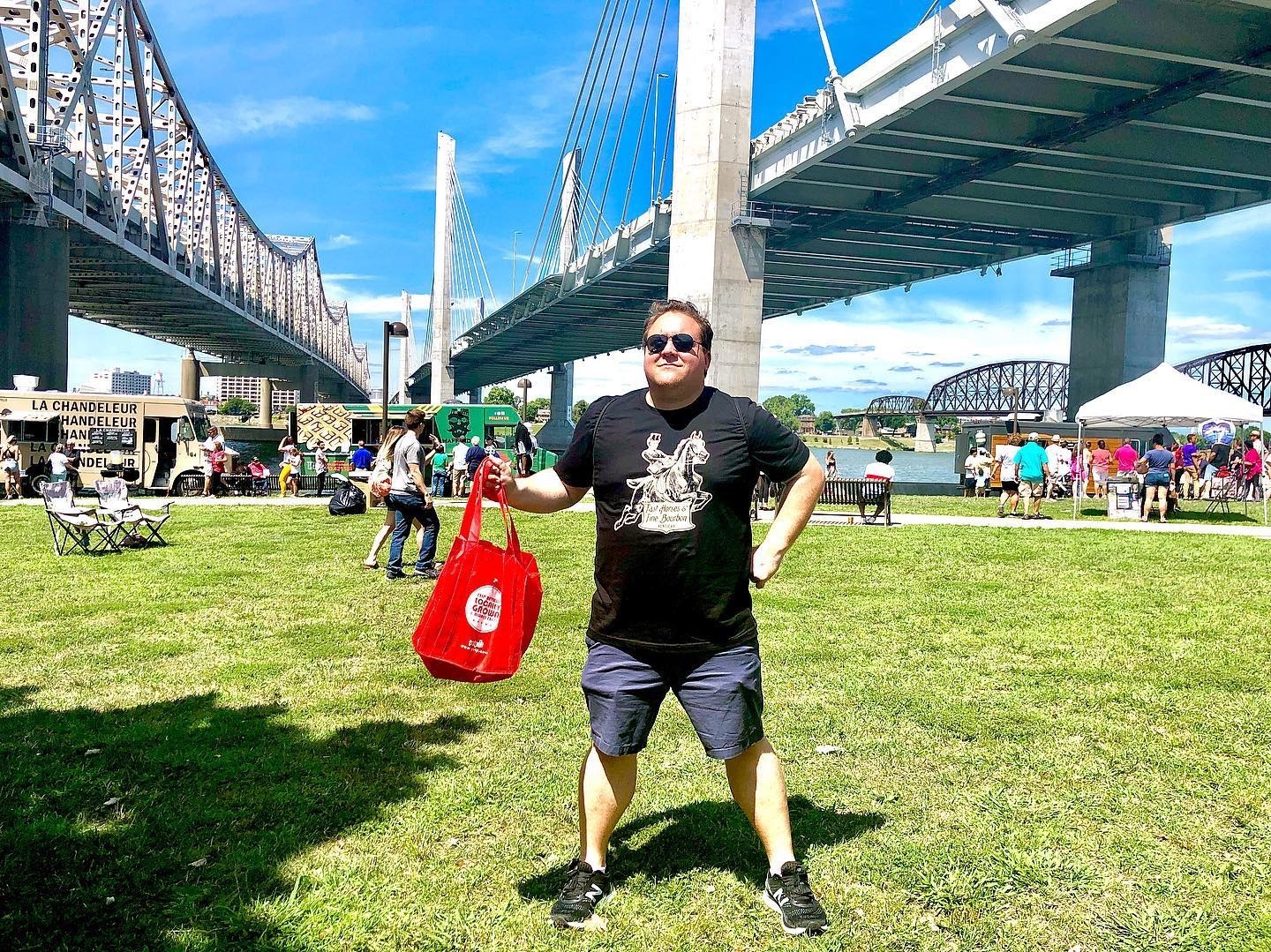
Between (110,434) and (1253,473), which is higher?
(1253,473)

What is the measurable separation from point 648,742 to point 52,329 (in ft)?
102

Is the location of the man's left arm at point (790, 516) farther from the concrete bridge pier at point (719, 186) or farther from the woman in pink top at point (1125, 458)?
the woman in pink top at point (1125, 458)

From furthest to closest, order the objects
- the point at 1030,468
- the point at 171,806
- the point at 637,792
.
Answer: the point at 1030,468 < the point at 637,792 < the point at 171,806

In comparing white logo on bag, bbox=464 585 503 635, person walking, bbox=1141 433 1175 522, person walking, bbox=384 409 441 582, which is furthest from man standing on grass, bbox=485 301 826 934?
person walking, bbox=1141 433 1175 522

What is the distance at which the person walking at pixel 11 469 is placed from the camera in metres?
18.7

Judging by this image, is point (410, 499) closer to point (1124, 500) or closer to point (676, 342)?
point (676, 342)

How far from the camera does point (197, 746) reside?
4297 mm

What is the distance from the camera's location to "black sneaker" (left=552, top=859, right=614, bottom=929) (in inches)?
113

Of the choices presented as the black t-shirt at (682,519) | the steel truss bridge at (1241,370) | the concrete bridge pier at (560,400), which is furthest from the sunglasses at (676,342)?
the steel truss bridge at (1241,370)

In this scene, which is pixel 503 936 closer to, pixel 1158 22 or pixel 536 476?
pixel 536 476

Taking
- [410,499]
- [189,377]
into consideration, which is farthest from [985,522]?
[189,377]

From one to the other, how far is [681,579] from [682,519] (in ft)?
0.58

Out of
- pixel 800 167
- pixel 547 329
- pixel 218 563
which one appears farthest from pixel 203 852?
pixel 547 329

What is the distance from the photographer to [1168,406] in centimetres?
1803
